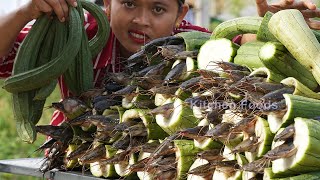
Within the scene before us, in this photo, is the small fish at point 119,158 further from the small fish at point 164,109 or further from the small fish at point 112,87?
the small fish at point 112,87

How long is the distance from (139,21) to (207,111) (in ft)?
3.88

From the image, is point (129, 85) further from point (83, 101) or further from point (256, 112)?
point (256, 112)

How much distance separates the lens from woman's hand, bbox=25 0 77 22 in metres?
3.27

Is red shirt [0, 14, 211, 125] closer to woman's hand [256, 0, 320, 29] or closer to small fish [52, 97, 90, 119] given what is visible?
small fish [52, 97, 90, 119]

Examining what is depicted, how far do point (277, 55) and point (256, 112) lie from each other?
306 millimetres

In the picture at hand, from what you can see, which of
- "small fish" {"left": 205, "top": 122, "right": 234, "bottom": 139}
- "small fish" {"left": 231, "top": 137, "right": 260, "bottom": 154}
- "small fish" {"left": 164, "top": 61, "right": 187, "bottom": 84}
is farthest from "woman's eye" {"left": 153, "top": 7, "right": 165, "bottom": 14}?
"small fish" {"left": 231, "top": 137, "right": 260, "bottom": 154}

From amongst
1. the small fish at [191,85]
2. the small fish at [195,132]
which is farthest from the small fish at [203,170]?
the small fish at [191,85]

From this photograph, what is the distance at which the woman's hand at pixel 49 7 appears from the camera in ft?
10.7

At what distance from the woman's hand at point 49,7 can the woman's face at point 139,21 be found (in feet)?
1.20

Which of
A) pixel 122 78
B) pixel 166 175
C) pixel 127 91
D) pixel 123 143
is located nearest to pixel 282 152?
pixel 166 175

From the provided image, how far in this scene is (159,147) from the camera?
2.65 m

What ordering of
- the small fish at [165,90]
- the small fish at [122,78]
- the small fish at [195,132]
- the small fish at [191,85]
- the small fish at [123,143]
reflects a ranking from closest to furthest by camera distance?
the small fish at [195,132] < the small fish at [191,85] < the small fish at [165,90] < the small fish at [123,143] < the small fish at [122,78]

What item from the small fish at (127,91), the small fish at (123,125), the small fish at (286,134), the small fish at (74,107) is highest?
the small fish at (286,134)

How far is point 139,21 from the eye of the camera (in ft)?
11.8
